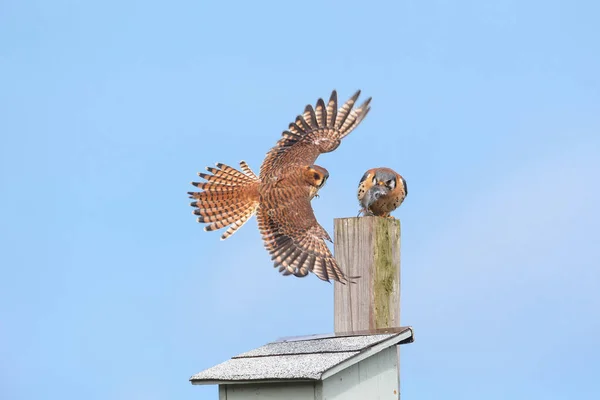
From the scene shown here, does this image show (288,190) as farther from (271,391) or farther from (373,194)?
(271,391)

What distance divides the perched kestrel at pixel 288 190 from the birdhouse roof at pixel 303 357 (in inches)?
29.7

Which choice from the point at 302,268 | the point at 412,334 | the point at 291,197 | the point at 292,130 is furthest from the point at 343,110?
the point at 412,334

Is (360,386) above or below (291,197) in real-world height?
below

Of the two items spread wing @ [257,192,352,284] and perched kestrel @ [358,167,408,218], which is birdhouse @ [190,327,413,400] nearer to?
spread wing @ [257,192,352,284]

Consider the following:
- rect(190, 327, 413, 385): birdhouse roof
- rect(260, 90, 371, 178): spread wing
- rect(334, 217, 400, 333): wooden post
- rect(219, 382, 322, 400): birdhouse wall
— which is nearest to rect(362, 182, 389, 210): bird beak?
rect(260, 90, 371, 178): spread wing

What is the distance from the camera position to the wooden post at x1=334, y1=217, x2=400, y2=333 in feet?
19.3

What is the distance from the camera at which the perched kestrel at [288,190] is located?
679 cm

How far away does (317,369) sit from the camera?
5078 mm

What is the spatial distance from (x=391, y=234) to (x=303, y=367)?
116 centimetres

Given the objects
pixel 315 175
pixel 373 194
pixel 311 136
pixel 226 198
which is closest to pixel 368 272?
pixel 373 194

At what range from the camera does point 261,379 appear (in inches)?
203

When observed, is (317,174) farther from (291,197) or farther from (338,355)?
(338,355)

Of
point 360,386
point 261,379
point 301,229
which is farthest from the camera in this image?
point 301,229

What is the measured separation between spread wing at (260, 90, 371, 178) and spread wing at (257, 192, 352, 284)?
381mm
